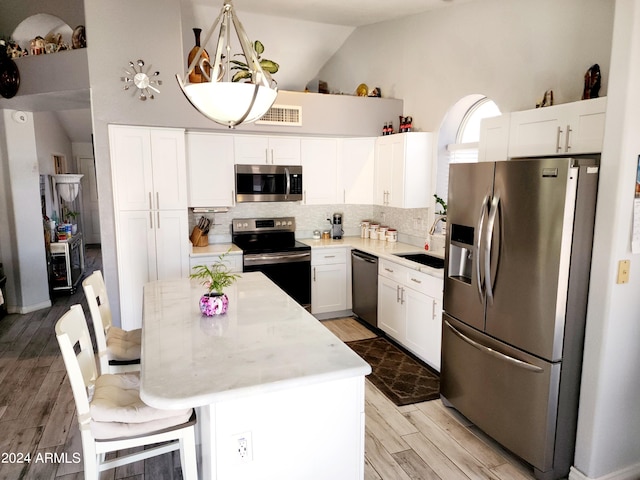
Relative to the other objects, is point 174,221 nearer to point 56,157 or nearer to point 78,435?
point 78,435

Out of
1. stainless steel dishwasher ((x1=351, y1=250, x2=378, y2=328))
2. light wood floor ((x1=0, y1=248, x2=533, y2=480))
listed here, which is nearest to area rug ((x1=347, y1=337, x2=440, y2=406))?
light wood floor ((x1=0, y1=248, x2=533, y2=480))

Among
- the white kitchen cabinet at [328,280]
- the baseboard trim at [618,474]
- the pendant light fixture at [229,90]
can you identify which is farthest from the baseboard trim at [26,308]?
the baseboard trim at [618,474]

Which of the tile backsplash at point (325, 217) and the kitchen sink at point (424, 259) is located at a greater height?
the tile backsplash at point (325, 217)

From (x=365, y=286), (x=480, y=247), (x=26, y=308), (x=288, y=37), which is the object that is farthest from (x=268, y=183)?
(x=26, y=308)

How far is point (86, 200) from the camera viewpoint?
10.2 meters

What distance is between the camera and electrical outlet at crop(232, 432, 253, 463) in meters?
1.60

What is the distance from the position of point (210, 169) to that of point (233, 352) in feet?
9.85

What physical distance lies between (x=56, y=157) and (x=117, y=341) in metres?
6.70

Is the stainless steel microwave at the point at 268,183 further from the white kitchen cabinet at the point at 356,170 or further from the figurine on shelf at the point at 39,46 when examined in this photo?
the figurine on shelf at the point at 39,46

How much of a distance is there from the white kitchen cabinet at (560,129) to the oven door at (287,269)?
250 cm

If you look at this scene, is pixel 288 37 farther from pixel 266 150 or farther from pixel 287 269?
pixel 287 269

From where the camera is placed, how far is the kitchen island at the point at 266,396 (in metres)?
1.57

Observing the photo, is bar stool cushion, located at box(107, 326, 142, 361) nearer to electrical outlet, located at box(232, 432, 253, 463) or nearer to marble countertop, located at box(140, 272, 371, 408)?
marble countertop, located at box(140, 272, 371, 408)

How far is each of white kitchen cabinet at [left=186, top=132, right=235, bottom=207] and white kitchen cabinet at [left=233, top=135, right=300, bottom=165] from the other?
101 mm
